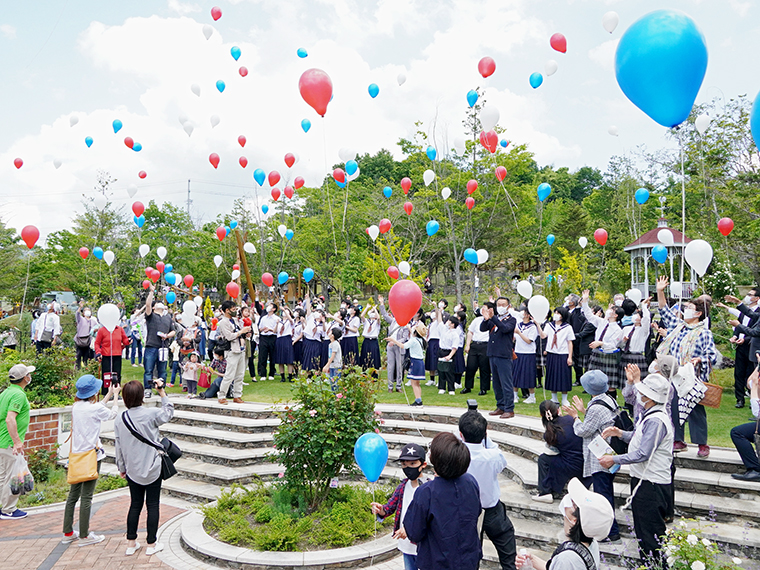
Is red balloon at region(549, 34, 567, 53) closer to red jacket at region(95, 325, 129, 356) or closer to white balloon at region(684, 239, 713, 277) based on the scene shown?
white balloon at region(684, 239, 713, 277)

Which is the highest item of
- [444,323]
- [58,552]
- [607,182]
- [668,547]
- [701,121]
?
[607,182]

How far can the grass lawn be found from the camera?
6.90 metres

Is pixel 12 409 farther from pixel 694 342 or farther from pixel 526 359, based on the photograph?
pixel 694 342

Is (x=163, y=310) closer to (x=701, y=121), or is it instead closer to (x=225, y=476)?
(x=225, y=476)

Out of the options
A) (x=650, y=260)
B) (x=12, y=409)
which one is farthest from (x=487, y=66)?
(x=650, y=260)

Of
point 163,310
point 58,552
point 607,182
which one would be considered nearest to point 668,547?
point 58,552

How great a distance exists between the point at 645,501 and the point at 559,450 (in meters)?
1.19

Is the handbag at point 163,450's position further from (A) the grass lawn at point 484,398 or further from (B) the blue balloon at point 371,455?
(B) the blue balloon at point 371,455

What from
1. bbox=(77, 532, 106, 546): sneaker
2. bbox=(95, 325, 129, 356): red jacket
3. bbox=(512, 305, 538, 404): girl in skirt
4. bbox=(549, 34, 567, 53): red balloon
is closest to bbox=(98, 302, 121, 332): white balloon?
bbox=(95, 325, 129, 356): red jacket

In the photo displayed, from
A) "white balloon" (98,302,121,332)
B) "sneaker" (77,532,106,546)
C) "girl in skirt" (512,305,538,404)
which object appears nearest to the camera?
"sneaker" (77,532,106,546)

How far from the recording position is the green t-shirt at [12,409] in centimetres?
583

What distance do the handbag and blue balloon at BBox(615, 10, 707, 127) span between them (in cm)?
522

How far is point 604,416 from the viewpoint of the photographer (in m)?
4.76

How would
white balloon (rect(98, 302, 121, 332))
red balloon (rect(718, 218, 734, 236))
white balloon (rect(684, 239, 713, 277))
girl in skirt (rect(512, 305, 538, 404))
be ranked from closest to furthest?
white balloon (rect(684, 239, 713, 277)) → girl in skirt (rect(512, 305, 538, 404)) → white balloon (rect(98, 302, 121, 332)) → red balloon (rect(718, 218, 734, 236))
